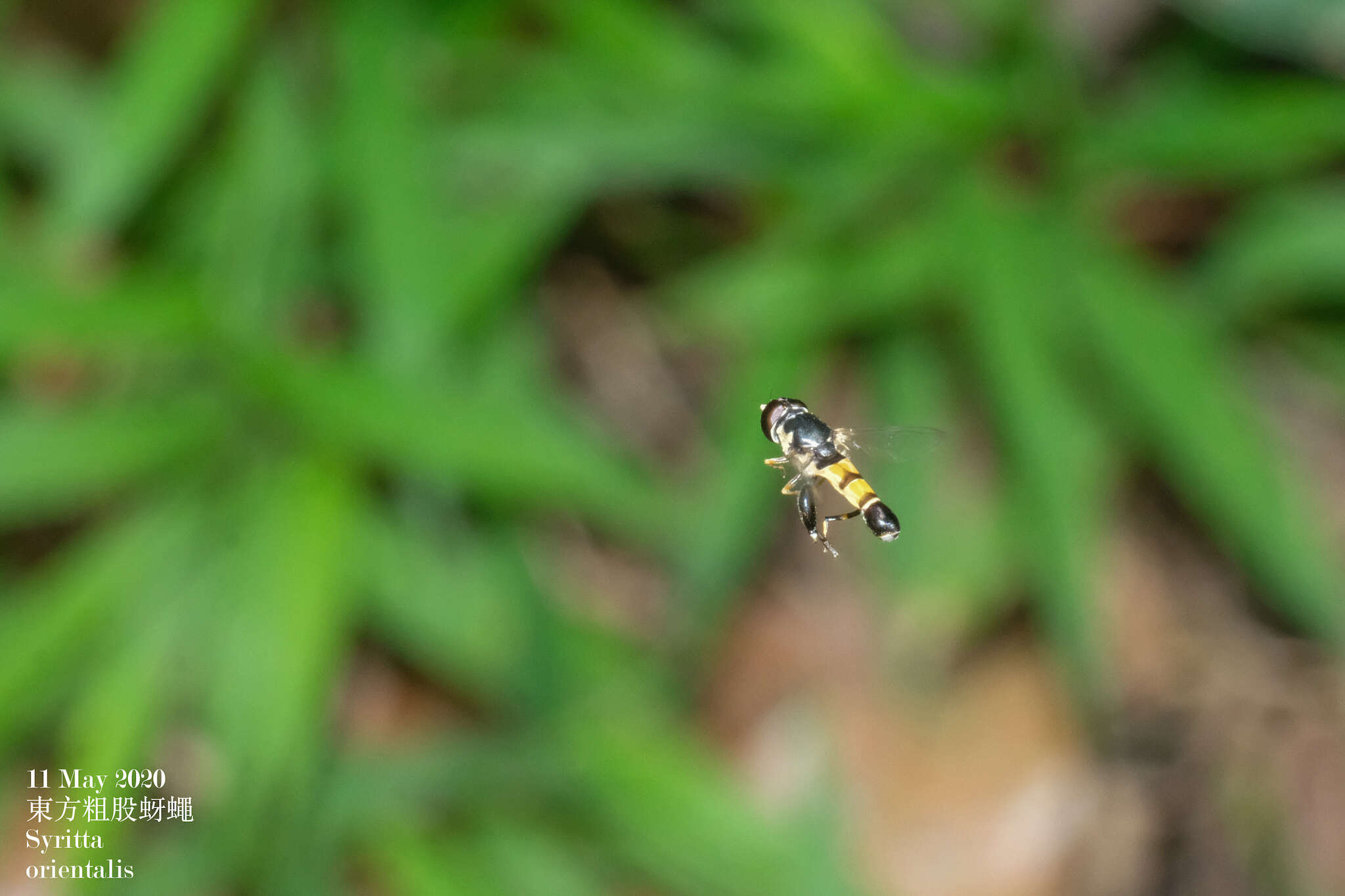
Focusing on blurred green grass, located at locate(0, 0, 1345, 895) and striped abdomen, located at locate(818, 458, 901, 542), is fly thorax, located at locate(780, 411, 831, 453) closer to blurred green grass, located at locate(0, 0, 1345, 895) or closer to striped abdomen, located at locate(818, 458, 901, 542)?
striped abdomen, located at locate(818, 458, 901, 542)

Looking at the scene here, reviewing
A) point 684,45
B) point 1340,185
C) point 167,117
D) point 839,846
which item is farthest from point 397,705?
point 1340,185

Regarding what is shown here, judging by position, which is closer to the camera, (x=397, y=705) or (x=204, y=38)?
(x=204, y=38)

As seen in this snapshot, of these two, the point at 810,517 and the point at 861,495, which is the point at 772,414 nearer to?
the point at 861,495

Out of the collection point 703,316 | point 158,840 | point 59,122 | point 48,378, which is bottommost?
point 158,840

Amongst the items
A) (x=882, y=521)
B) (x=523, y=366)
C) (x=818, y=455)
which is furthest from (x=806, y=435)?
(x=523, y=366)

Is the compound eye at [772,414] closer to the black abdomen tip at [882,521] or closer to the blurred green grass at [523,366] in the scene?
→ the black abdomen tip at [882,521]

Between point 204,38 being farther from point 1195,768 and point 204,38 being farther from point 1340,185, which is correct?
point 1195,768

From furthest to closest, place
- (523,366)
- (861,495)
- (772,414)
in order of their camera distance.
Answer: (523,366), (772,414), (861,495)
